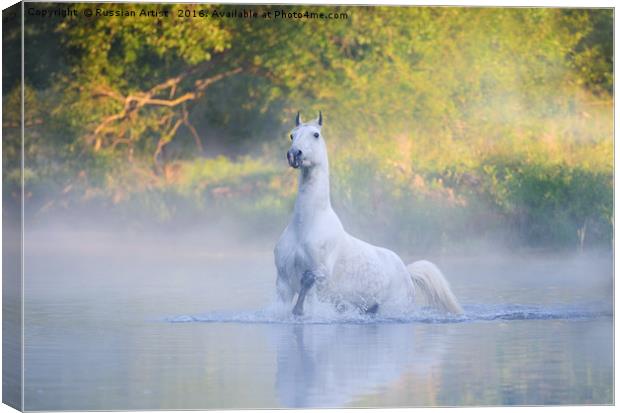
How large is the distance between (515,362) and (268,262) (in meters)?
2.03

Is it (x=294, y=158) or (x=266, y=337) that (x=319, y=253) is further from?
(x=266, y=337)

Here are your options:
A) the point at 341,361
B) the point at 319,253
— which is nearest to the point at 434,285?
the point at 319,253

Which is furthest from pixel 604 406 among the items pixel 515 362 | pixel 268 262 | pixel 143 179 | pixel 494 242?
pixel 143 179

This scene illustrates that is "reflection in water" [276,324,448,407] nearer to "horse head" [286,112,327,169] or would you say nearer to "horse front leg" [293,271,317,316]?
"horse front leg" [293,271,317,316]

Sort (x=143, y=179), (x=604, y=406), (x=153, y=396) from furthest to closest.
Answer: (x=143, y=179)
(x=604, y=406)
(x=153, y=396)

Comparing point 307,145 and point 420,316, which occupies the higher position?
point 307,145

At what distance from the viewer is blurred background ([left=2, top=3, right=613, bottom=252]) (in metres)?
12.9

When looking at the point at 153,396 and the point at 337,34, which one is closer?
the point at 153,396

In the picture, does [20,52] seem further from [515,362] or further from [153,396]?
[515,362]

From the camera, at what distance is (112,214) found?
504 inches

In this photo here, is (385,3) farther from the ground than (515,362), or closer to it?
farther from the ground

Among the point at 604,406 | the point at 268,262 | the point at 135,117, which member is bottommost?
the point at 604,406

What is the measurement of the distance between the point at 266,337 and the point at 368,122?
80.5 inches

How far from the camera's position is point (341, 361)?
11.7m
